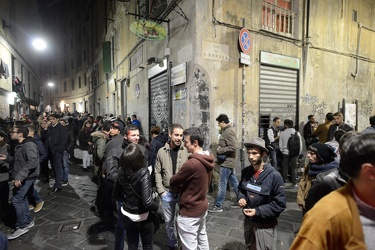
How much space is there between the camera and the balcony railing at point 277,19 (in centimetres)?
748

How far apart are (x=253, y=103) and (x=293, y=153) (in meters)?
1.90

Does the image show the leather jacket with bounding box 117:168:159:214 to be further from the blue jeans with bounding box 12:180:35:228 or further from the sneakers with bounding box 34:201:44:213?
the sneakers with bounding box 34:201:44:213

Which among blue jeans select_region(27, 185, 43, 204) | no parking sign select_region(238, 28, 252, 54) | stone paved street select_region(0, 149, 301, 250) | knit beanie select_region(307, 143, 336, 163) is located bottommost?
stone paved street select_region(0, 149, 301, 250)

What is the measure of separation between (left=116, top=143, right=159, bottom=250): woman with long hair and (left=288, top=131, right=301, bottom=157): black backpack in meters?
4.59

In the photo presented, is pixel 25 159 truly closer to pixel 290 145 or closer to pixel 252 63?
pixel 290 145

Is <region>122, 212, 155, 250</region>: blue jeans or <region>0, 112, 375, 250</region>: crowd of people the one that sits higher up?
<region>0, 112, 375, 250</region>: crowd of people

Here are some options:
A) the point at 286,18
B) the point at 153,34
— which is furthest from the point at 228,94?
the point at 286,18

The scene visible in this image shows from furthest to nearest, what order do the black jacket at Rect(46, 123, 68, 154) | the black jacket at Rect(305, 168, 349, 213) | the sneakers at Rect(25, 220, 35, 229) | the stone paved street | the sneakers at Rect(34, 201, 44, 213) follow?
the black jacket at Rect(46, 123, 68, 154)
the sneakers at Rect(34, 201, 44, 213)
the sneakers at Rect(25, 220, 35, 229)
the stone paved street
the black jacket at Rect(305, 168, 349, 213)

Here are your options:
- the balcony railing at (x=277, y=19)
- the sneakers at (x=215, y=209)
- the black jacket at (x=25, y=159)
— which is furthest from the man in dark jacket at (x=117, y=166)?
the balcony railing at (x=277, y=19)

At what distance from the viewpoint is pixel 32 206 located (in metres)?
4.94

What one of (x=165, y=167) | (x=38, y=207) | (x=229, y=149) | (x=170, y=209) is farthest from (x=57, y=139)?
(x=229, y=149)

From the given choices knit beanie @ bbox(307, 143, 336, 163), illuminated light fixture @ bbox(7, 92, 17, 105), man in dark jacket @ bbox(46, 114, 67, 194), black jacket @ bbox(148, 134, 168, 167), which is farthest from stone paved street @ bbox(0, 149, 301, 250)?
illuminated light fixture @ bbox(7, 92, 17, 105)

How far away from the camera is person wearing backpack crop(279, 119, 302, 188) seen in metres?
6.01

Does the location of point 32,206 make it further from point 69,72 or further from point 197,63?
point 69,72
